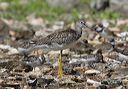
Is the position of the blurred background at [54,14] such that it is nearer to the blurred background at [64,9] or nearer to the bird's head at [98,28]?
the blurred background at [64,9]

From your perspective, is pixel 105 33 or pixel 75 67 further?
pixel 105 33

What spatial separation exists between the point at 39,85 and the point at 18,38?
6793mm

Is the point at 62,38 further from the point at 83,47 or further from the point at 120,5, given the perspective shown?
the point at 120,5

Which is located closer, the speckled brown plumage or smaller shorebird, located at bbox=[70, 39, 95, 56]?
the speckled brown plumage

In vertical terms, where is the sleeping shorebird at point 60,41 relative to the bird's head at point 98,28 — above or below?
below

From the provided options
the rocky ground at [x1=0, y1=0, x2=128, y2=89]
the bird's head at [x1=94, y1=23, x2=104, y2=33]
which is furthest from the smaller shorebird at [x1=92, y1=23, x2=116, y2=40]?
the rocky ground at [x1=0, y1=0, x2=128, y2=89]

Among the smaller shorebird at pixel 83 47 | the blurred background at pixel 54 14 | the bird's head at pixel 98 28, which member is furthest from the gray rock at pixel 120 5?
the smaller shorebird at pixel 83 47

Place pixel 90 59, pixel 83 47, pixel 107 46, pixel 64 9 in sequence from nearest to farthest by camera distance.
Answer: pixel 90 59
pixel 107 46
pixel 83 47
pixel 64 9

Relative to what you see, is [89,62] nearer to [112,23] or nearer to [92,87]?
[92,87]

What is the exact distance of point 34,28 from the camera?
2023 cm

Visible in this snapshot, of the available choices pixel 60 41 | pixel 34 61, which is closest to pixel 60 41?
pixel 60 41

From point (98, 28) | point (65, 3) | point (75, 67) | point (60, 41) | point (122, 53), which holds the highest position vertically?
point (65, 3)

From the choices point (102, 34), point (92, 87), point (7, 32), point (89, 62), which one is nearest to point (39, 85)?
point (92, 87)

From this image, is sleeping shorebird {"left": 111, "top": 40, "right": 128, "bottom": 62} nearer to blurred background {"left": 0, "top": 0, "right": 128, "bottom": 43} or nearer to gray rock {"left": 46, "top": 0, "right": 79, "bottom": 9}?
blurred background {"left": 0, "top": 0, "right": 128, "bottom": 43}
